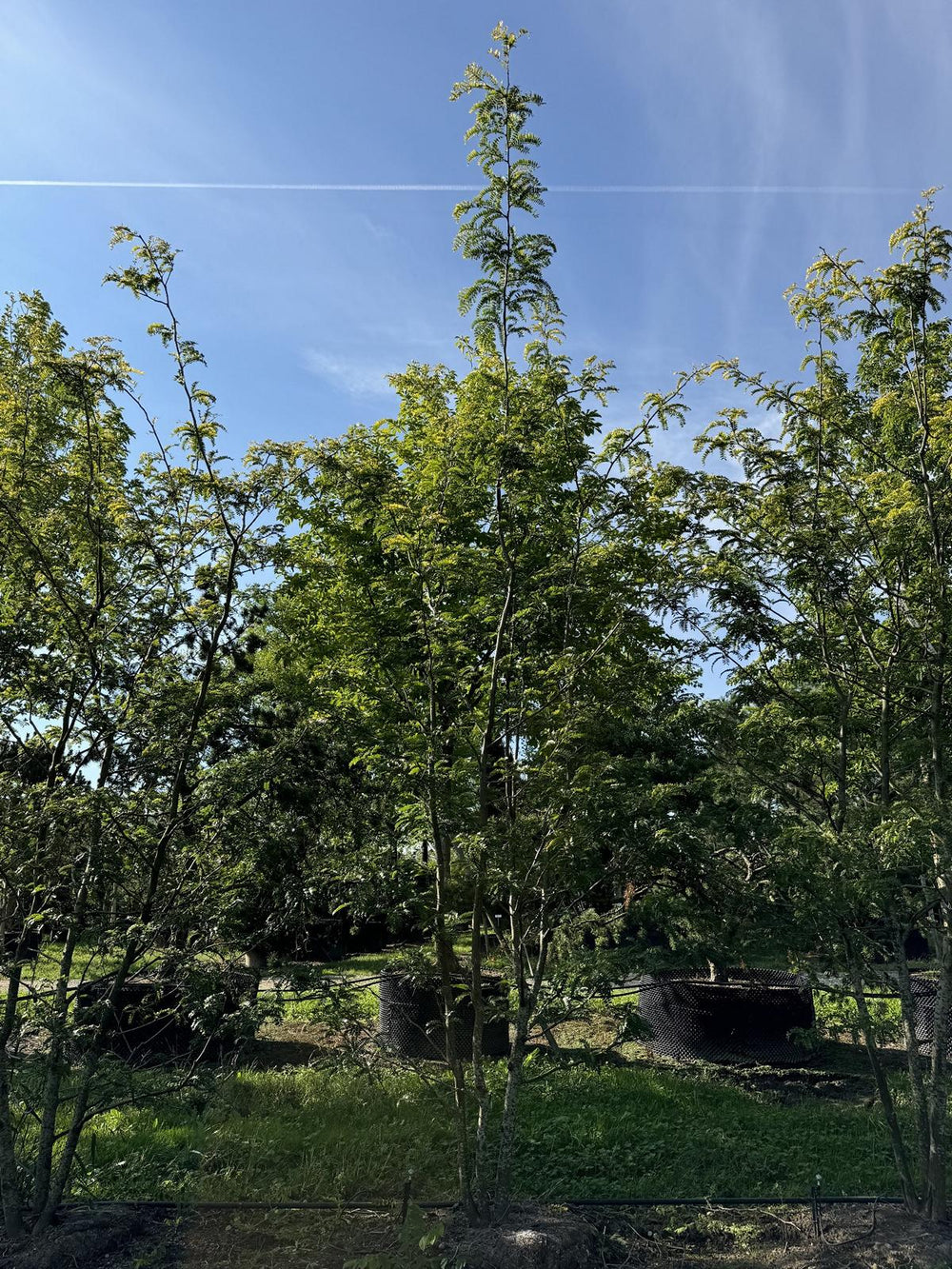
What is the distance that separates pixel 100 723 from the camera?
377 centimetres

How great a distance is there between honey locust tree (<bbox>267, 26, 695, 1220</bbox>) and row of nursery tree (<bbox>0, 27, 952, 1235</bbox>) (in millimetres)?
23

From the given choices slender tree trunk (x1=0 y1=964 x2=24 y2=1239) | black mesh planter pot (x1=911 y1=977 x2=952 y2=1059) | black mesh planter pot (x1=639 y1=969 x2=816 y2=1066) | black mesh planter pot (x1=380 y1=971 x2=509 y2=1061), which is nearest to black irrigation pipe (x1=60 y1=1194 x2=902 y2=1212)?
slender tree trunk (x1=0 y1=964 x2=24 y2=1239)

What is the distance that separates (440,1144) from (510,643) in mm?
3090

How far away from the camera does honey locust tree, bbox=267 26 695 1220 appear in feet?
12.8

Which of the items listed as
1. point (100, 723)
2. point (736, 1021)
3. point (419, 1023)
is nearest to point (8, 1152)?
point (100, 723)

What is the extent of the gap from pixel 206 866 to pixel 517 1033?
165 cm

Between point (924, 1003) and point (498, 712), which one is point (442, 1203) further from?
point (924, 1003)

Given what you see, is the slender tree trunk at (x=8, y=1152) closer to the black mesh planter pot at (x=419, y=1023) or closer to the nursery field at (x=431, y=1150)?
the nursery field at (x=431, y=1150)

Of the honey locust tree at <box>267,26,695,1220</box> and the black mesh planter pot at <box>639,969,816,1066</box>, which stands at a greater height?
the honey locust tree at <box>267,26,695,1220</box>

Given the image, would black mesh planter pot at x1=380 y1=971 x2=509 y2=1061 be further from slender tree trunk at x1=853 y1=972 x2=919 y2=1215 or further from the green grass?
slender tree trunk at x1=853 y1=972 x2=919 y2=1215

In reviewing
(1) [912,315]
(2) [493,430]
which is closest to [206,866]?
(2) [493,430]

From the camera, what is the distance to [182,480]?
3.83 meters

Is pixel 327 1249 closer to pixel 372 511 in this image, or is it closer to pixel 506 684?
pixel 506 684

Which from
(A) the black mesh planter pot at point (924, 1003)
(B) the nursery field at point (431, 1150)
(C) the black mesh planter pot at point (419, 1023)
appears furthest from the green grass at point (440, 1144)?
(A) the black mesh planter pot at point (924, 1003)
